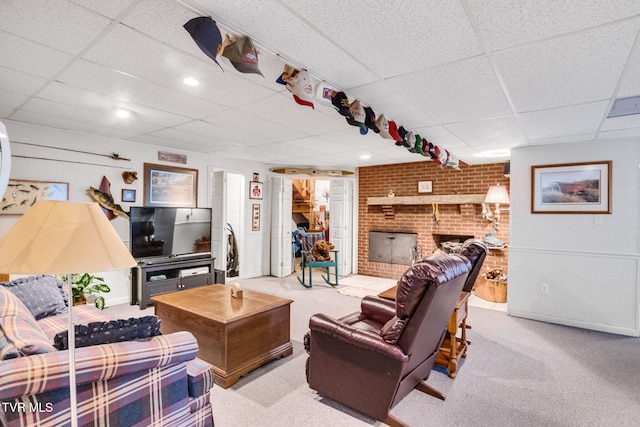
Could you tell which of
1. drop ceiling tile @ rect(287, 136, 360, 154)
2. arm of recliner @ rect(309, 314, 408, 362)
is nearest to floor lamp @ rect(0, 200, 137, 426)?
arm of recliner @ rect(309, 314, 408, 362)

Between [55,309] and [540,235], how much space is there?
16.6 ft

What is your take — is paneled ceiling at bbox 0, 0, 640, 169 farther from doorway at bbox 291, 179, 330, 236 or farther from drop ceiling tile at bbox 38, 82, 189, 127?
doorway at bbox 291, 179, 330, 236

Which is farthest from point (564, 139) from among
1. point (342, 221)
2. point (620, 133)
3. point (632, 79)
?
point (342, 221)

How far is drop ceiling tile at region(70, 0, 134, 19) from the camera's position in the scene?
139cm

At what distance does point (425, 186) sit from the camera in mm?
5848

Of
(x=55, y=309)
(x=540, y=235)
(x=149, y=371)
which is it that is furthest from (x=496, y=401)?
(x=55, y=309)

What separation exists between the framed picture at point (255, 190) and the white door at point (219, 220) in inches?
29.1

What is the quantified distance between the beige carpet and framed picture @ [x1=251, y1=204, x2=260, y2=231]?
1.89m

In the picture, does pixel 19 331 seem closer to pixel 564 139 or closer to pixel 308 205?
pixel 564 139

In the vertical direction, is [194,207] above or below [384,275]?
above

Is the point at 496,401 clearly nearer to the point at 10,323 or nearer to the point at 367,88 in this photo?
the point at 367,88

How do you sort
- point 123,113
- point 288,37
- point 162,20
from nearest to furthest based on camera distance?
point 162,20
point 288,37
point 123,113

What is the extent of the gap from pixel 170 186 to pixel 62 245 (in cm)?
402

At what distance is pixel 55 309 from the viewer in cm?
266
